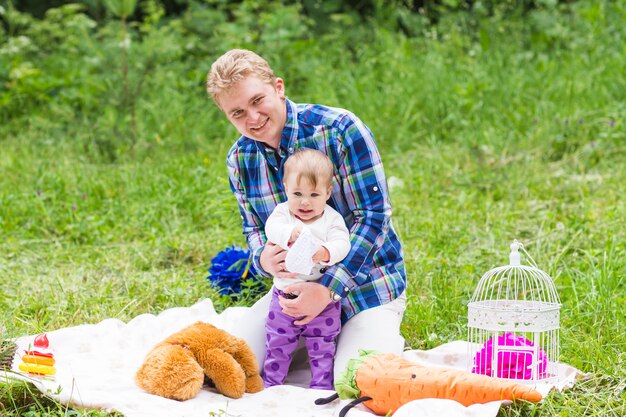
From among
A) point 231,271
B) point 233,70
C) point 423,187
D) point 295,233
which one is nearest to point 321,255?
point 295,233

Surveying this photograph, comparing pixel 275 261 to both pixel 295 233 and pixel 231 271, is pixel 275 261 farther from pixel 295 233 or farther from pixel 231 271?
pixel 231 271

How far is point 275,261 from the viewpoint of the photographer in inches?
119

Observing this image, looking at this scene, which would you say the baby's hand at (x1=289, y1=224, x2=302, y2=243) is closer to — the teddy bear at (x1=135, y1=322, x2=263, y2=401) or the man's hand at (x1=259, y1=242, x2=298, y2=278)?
the man's hand at (x1=259, y1=242, x2=298, y2=278)

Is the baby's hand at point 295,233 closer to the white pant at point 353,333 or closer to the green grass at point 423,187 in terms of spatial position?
the white pant at point 353,333

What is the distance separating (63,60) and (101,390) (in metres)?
6.39

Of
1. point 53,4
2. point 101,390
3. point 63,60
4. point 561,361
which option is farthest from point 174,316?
point 53,4

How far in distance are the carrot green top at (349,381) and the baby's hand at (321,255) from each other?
0.35 m

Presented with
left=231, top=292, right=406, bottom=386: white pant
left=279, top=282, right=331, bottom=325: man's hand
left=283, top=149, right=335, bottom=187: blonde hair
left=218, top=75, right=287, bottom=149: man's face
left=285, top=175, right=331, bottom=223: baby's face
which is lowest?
left=231, top=292, right=406, bottom=386: white pant

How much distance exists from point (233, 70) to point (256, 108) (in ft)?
0.52

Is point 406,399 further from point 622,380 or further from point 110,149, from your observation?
point 110,149

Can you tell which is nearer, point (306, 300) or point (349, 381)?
point (349, 381)

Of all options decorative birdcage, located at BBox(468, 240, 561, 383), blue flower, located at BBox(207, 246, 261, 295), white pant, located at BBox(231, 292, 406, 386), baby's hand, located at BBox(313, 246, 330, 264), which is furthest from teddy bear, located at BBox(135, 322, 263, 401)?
blue flower, located at BBox(207, 246, 261, 295)

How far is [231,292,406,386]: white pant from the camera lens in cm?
312

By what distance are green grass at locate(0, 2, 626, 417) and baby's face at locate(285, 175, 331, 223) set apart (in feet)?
2.79
